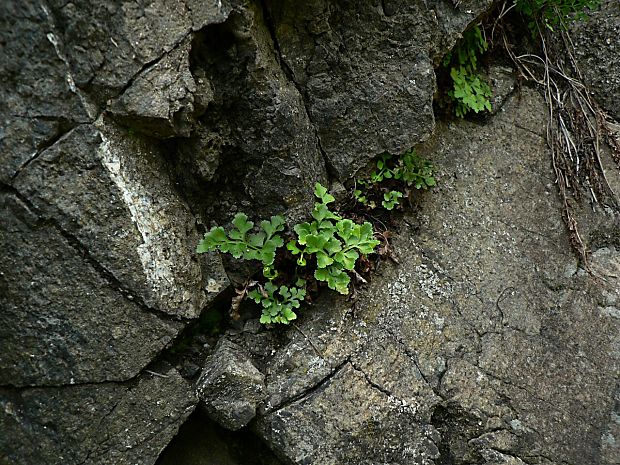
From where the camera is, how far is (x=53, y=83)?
204cm

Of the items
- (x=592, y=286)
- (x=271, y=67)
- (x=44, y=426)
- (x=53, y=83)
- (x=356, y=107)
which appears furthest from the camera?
(x=592, y=286)

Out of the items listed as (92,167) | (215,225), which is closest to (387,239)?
(215,225)

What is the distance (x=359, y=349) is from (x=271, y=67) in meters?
1.29

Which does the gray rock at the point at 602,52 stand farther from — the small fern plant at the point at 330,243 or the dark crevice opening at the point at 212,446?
the dark crevice opening at the point at 212,446

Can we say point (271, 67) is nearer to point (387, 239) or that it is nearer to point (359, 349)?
point (387, 239)

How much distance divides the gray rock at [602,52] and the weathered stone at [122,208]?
2.64 metres

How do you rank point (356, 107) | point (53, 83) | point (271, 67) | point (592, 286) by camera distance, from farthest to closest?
1. point (592, 286)
2. point (356, 107)
3. point (271, 67)
4. point (53, 83)

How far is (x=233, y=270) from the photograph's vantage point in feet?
8.64

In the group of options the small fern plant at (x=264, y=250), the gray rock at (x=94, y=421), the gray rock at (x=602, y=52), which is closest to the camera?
the gray rock at (x=94, y=421)

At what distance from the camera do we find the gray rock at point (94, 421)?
221 cm

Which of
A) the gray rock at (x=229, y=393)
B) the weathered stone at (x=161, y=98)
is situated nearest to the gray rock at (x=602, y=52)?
the weathered stone at (x=161, y=98)

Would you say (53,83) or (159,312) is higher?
(53,83)

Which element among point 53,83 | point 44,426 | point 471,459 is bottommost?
point 471,459

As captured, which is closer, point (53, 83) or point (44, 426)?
point (53, 83)
